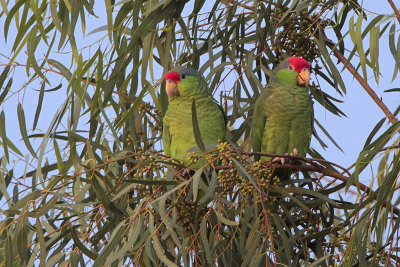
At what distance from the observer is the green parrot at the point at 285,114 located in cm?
229

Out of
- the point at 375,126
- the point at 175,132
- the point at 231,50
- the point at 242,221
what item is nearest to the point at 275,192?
the point at 242,221

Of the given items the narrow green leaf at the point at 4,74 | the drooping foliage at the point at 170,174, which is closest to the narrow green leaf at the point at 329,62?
the drooping foliage at the point at 170,174

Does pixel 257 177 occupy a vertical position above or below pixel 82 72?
below

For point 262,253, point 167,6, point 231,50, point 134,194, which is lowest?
point 262,253

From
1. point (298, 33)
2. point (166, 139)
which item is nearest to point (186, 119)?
point (166, 139)

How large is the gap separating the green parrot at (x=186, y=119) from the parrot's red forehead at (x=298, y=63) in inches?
13.1

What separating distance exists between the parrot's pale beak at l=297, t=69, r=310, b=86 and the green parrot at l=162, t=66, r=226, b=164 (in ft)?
1.07

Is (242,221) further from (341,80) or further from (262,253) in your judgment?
(341,80)

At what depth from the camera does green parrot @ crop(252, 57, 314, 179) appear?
229cm

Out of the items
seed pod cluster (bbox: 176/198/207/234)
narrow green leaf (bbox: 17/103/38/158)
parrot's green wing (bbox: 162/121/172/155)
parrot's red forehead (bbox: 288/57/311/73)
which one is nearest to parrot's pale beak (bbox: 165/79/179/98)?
parrot's green wing (bbox: 162/121/172/155)

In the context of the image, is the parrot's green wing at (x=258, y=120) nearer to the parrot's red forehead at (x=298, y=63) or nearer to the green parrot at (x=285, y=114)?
the green parrot at (x=285, y=114)

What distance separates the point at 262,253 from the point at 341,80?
2.20 ft

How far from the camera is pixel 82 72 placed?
1.73 metres

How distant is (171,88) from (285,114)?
0.45m
